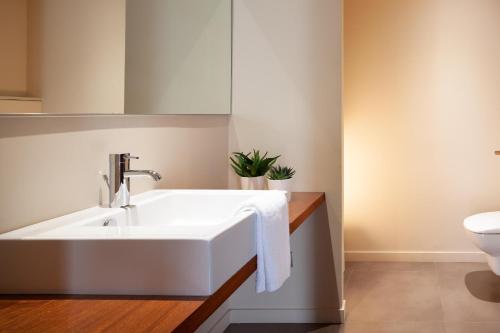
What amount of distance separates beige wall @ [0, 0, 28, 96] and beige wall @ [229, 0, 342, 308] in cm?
169

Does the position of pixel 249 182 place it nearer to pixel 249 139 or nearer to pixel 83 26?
pixel 249 139

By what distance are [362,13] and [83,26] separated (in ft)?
10.5

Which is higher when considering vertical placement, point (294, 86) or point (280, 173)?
point (294, 86)

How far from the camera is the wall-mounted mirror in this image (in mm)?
1685

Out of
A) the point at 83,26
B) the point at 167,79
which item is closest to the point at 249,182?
the point at 167,79

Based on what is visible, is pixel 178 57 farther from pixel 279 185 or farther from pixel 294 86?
pixel 279 185

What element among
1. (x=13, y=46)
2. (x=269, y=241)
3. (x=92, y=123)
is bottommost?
(x=269, y=241)

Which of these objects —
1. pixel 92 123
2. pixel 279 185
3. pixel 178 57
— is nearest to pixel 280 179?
pixel 279 185

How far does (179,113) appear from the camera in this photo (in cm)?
299

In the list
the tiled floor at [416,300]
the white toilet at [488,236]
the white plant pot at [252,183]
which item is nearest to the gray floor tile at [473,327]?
the tiled floor at [416,300]

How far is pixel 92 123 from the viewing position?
2.19 metres

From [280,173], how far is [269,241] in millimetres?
1184

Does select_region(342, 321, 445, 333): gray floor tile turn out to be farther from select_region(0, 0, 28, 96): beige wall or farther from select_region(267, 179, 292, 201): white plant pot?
select_region(0, 0, 28, 96): beige wall

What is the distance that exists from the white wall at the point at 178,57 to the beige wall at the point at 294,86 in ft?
0.32
